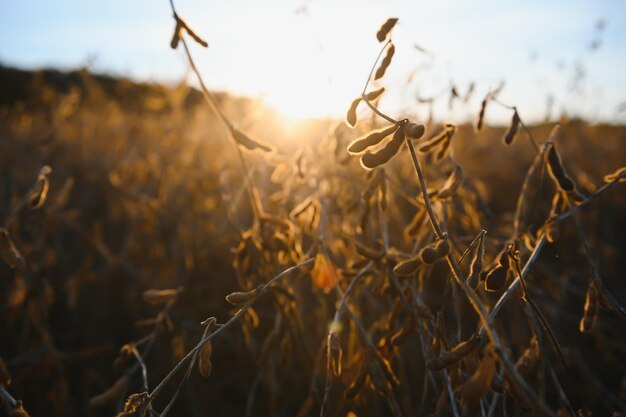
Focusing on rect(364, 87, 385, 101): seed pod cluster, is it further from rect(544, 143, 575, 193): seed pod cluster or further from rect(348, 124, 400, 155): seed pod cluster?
rect(544, 143, 575, 193): seed pod cluster

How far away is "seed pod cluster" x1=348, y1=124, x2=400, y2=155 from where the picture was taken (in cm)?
91

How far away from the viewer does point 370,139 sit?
0.92 meters

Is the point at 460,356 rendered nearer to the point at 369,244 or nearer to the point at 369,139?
the point at 369,139

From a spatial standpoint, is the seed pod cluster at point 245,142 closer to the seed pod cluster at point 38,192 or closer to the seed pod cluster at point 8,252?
the seed pod cluster at point 38,192

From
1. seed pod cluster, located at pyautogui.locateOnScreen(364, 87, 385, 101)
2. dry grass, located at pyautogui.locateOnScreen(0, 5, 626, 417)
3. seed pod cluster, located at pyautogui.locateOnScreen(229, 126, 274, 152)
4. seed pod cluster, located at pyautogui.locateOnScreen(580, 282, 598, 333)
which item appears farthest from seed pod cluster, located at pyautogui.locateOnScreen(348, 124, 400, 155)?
seed pod cluster, located at pyautogui.locateOnScreen(580, 282, 598, 333)

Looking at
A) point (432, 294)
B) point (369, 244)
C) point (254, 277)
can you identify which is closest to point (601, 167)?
point (432, 294)

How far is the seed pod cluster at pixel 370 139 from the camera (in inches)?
35.9

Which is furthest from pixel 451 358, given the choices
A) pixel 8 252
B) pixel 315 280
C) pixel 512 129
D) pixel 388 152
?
pixel 8 252

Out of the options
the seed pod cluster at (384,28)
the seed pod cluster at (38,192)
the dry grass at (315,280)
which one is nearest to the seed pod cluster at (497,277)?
the dry grass at (315,280)

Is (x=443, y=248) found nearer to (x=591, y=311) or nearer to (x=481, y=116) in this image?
(x=591, y=311)

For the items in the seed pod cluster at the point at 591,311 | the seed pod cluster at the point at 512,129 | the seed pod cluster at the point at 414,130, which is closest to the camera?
the seed pod cluster at the point at 414,130

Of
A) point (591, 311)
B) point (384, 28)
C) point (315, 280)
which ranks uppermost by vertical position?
point (384, 28)

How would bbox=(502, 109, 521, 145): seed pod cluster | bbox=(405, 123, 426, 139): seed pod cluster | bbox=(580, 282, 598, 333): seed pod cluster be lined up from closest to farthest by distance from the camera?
bbox=(405, 123, 426, 139): seed pod cluster, bbox=(580, 282, 598, 333): seed pod cluster, bbox=(502, 109, 521, 145): seed pod cluster

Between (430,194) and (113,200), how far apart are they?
257 centimetres
